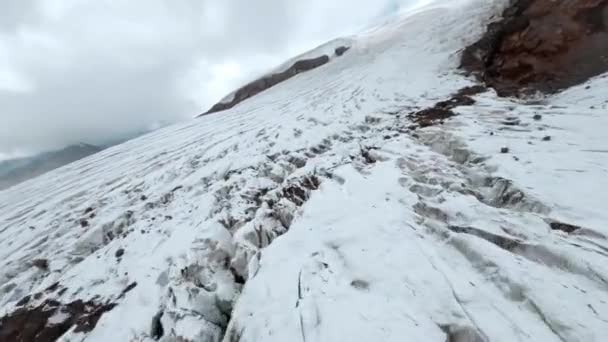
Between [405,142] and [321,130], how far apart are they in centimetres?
334

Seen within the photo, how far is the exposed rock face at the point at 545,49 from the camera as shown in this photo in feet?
33.6

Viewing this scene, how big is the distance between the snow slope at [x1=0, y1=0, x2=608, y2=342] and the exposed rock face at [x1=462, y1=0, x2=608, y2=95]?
1.80 metres

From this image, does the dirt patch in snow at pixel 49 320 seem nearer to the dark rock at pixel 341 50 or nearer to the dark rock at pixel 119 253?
the dark rock at pixel 119 253

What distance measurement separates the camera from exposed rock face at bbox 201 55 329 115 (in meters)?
27.3

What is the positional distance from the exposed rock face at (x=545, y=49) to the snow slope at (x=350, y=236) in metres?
1.80

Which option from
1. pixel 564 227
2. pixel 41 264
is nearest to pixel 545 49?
pixel 564 227

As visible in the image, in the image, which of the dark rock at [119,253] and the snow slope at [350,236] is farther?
the dark rock at [119,253]

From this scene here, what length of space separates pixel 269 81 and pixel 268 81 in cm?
15

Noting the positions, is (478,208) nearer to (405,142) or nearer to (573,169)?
(573,169)

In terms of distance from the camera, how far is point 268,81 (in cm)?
2931

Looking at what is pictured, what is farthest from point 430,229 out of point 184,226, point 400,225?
point 184,226

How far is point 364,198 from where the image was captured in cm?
533

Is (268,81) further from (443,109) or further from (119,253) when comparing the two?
(119,253)

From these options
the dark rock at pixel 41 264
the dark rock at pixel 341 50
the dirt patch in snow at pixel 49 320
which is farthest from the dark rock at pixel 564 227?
the dark rock at pixel 341 50
